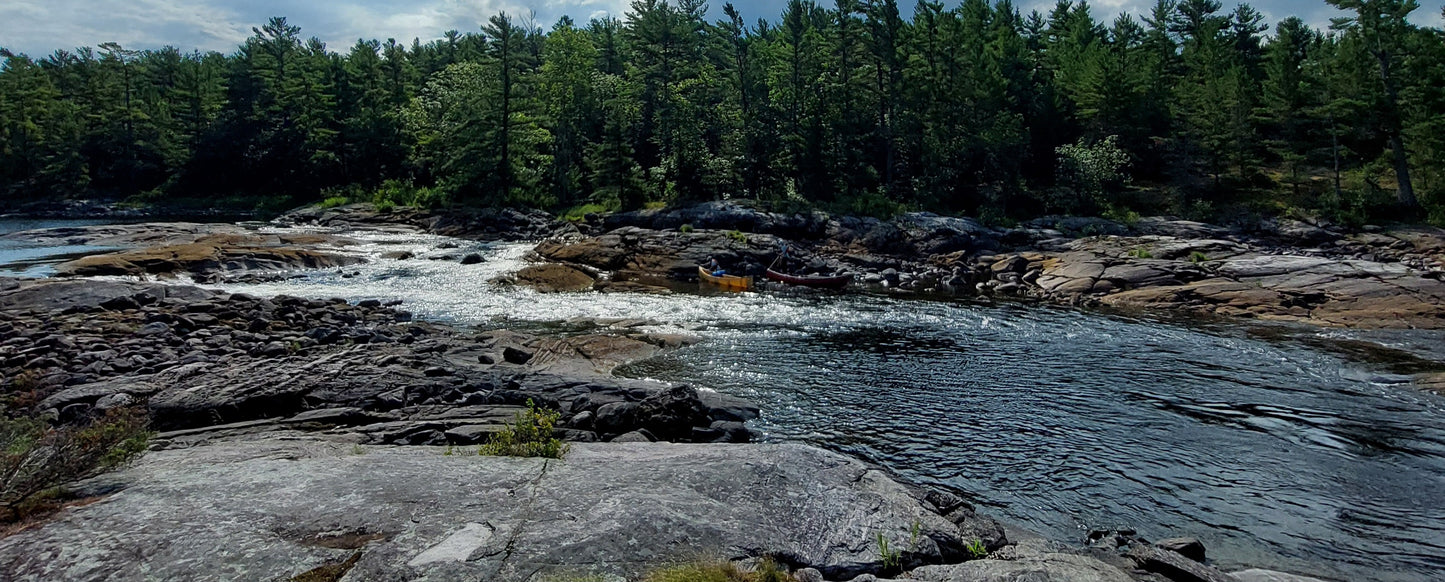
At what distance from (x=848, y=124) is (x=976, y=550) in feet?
172

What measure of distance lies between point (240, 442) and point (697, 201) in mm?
42737

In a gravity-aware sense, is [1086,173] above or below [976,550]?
above

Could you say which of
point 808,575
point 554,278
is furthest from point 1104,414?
point 554,278

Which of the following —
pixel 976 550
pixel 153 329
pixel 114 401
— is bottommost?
pixel 114 401

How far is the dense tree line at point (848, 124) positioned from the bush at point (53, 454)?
146 feet

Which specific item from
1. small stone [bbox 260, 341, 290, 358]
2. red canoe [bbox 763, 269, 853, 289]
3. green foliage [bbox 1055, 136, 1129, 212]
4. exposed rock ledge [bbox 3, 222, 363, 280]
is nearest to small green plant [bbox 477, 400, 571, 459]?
small stone [bbox 260, 341, 290, 358]

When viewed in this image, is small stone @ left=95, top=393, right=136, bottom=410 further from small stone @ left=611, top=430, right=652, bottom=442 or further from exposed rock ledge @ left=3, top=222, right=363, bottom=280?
exposed rock ledge @ left=3, top=222, right=363, bottom=280

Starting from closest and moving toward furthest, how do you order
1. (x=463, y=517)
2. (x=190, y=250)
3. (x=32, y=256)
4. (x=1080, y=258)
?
(x=463, y=517), (x=190, y=250), (x=32, y=256), (x=1080, y=258)

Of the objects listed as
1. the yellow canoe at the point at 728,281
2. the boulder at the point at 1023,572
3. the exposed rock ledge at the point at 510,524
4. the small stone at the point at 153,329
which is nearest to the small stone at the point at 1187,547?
the exposed rock ledge at the point at 510,524

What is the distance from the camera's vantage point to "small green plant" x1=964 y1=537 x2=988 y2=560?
8.09m

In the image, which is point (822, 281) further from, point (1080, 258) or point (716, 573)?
point (716, 573)

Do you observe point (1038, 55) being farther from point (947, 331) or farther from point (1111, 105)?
point (947, 331)

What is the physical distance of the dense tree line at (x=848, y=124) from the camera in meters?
50.8

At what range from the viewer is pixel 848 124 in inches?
2264
